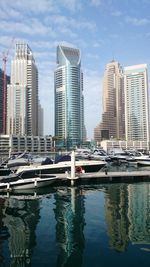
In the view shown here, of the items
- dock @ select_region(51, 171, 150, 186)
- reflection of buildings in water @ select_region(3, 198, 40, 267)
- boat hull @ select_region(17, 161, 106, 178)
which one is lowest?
reflection of buildings in water @ select_region(3, 198, 40, 267)

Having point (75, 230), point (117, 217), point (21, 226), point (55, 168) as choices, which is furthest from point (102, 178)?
point (75, 230)

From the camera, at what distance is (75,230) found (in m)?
25.7

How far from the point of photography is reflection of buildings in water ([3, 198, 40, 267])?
798 inches

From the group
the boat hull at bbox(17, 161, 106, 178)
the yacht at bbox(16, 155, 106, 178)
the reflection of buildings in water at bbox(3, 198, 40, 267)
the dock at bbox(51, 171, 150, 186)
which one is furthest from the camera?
the dock at bbox(51, 171, 150, 186)

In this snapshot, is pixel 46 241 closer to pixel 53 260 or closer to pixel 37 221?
pixel 53 260

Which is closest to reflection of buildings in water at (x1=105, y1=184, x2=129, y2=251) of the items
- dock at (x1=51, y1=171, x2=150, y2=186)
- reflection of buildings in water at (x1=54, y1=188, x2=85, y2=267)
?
reflection of buildings in water at (x1=54, y1=188, x2=85, y2=267)

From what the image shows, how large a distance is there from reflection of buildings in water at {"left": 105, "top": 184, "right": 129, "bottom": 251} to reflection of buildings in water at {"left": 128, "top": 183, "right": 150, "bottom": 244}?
0.55 m

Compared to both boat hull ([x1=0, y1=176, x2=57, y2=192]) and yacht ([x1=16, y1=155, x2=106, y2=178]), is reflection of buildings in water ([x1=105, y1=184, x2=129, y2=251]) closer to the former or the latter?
boat hull ([x1=0, y1=176, x2=57, y2=192])

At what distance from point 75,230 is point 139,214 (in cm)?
845

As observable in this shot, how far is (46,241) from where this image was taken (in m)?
23.0

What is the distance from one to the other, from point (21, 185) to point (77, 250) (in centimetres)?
2637

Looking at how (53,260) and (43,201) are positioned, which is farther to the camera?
(43,201)

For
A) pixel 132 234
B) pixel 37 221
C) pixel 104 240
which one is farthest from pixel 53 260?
pixel 37 221

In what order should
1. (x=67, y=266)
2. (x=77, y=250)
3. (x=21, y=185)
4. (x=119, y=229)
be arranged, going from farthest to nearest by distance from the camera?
(x=21, y=185)
(x=119, y=229)
(x=77, y=250)
(x=67, y=266)
